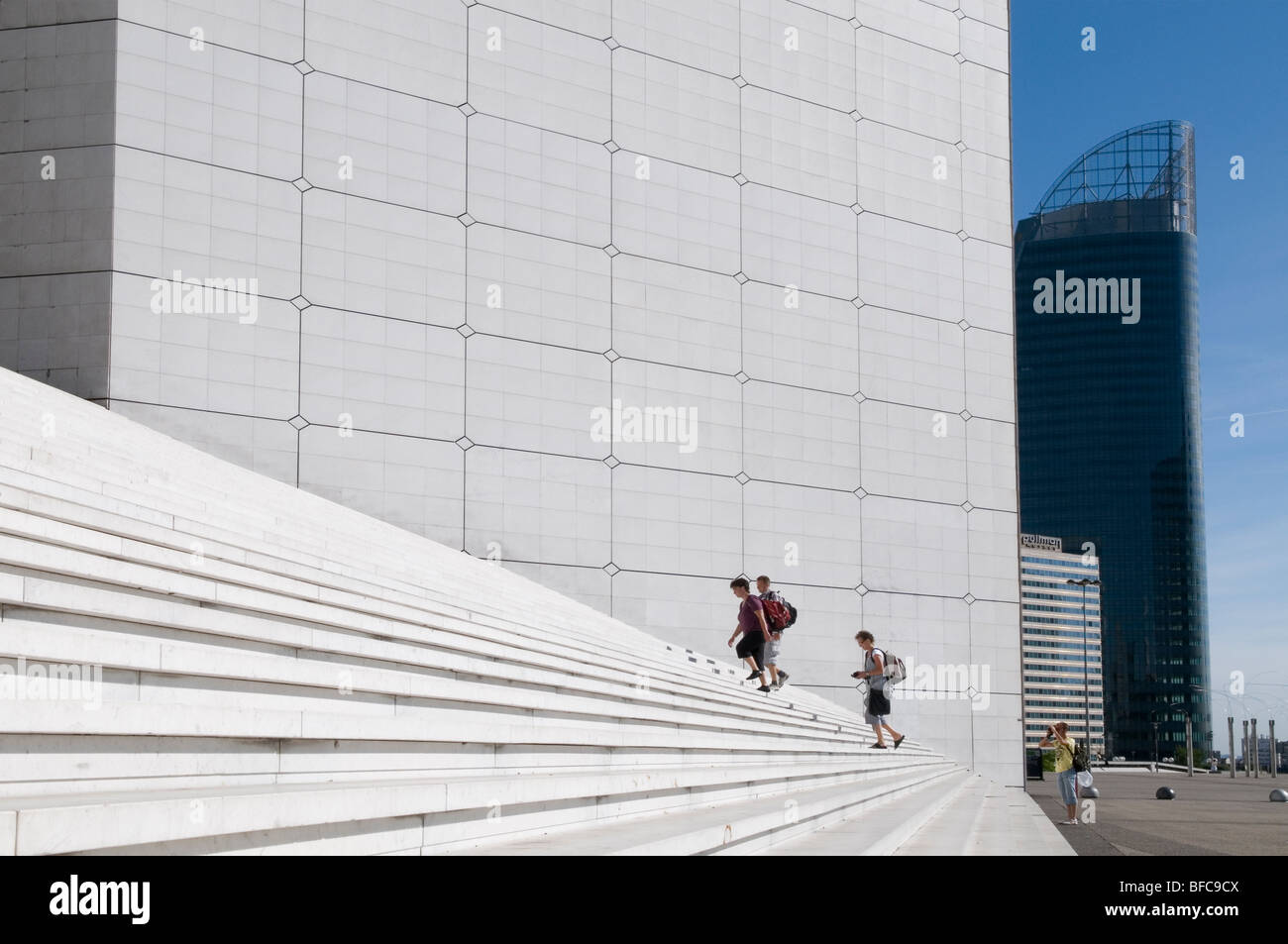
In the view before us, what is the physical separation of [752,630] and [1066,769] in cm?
310

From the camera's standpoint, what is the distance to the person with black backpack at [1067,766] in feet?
36.1

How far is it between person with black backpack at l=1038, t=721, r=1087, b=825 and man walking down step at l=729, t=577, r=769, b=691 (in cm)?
264

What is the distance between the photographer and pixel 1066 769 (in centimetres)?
1112

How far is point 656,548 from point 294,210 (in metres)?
4.57

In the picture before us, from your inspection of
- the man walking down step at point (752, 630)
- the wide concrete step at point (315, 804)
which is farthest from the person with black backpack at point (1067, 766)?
the wide concrete step at point (315, 804)

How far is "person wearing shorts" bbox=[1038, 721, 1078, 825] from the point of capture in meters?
11.0

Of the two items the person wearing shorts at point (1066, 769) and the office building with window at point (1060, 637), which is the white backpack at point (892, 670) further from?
the office building with window at point (1060, 637)

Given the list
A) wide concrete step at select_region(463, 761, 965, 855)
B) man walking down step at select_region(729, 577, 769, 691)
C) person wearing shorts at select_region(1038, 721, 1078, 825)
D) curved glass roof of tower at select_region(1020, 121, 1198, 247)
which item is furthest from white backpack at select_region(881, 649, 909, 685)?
curved glass roof of tower at select_region(1020, 121, 1198, 247)

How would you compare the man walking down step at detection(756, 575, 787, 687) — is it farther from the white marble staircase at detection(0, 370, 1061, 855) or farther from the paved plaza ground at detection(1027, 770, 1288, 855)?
the white marble staircase at detection(0, 370, 1061, 855)

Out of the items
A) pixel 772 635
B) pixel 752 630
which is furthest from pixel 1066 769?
pixel 752 630

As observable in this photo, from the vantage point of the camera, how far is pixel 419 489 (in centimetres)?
1084

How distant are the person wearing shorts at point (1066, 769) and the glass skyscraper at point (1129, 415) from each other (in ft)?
340
